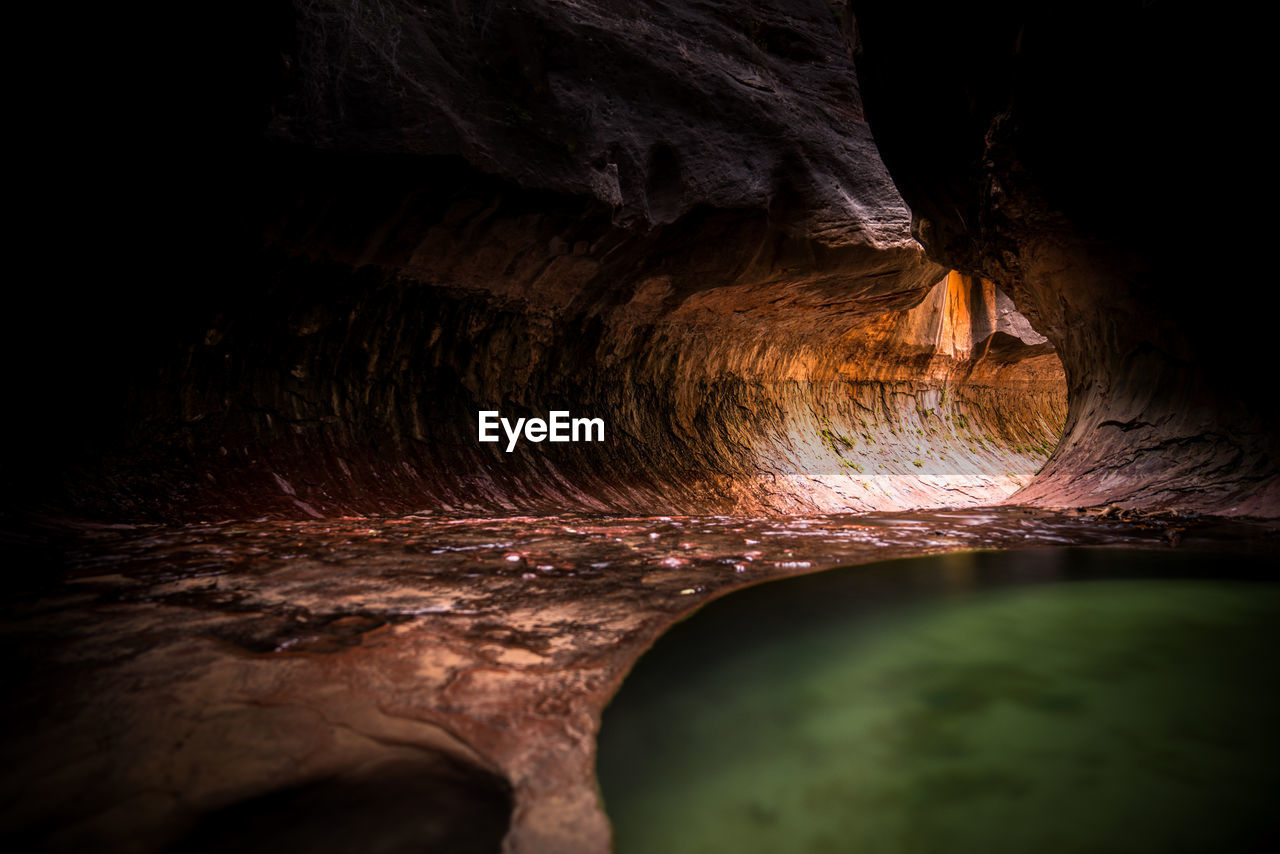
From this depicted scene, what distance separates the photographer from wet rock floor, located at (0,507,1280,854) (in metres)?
1.01

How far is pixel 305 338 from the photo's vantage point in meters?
6.36

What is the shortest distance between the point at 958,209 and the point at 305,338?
7671 mm

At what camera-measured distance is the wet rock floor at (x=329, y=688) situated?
3.33 ft

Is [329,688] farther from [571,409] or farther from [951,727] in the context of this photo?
[571,409]

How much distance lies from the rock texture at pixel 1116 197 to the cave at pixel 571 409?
4 cm

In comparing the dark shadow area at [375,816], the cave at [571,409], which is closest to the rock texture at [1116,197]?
the cave at [571,409]

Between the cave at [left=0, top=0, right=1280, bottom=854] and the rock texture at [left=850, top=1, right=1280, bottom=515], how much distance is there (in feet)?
0.12

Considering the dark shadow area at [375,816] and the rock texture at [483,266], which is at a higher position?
the rock texture at [483,266]

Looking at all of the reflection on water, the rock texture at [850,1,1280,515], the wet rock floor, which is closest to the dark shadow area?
the wet rock floor

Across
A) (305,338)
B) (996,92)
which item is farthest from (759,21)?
(305,338)

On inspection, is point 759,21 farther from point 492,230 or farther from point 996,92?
point 492,230

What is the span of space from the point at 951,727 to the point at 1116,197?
6095 mm

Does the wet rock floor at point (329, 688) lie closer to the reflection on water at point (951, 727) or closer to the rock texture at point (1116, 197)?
the reflection on water at point (951, 727)

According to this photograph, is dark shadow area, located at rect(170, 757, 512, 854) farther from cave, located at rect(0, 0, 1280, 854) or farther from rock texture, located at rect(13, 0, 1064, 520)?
rock texture, located at rect(13, 0, 1064, 520)
